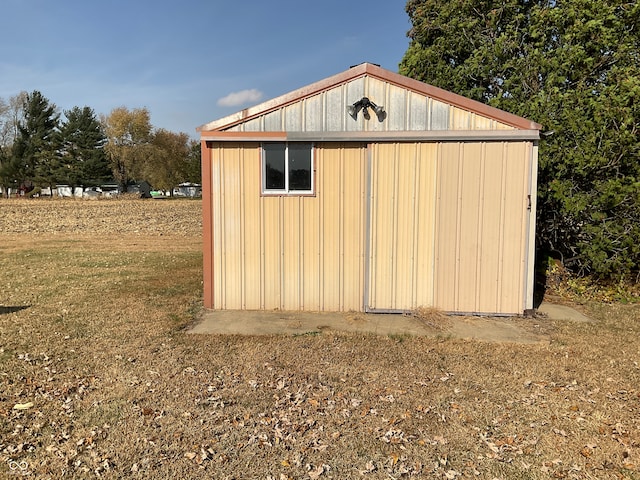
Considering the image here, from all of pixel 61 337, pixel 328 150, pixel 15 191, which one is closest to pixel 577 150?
pixel 328 150

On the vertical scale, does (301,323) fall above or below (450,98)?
below

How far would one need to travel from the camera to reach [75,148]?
50.2 m

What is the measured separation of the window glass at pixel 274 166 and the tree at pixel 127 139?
53.7m

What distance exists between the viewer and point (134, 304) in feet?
22.8

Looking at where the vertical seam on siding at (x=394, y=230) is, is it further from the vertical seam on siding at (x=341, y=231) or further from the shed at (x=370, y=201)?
the vertical seam on siding at (x=341, y=231)

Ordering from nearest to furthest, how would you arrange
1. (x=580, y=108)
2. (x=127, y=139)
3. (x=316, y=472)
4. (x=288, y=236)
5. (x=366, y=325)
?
(x=316, y=472), (x=366, y=325), (x=288, y=236), (x=580, y=108), (x=127, y=139)

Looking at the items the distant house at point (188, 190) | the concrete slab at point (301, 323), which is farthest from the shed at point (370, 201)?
the distant house at point (188, 190)

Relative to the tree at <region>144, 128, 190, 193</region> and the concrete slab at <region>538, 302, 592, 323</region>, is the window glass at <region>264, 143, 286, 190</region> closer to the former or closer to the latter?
the concrete slab at <region>538, 302, 592, 323</region>

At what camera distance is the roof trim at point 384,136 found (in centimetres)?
616

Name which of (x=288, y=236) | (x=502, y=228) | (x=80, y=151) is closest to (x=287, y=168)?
(x=288, y=236)

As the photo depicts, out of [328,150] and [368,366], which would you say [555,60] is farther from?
[368,366]

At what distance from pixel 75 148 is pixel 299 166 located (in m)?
52.5

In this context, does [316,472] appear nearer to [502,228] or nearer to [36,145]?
[502,228]

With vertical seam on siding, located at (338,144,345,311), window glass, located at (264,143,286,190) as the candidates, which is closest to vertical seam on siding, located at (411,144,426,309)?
vertical seam on siding, located at (338,144,345,311)
